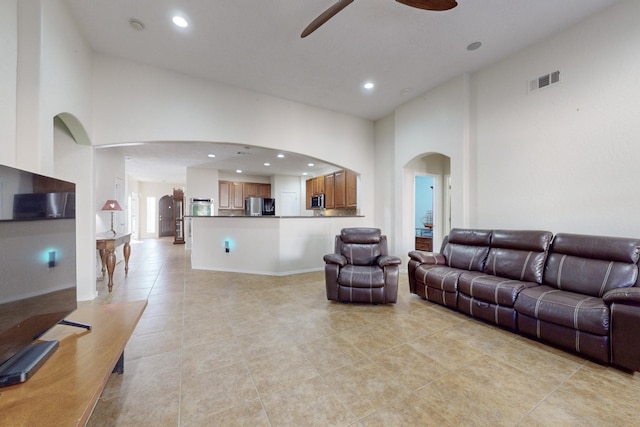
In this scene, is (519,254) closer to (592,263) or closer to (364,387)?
(592,263)

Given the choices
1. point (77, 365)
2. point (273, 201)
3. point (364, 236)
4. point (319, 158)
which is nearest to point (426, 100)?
point (319, 158)

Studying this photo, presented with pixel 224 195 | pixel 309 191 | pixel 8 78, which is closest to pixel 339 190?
pixel 309 191

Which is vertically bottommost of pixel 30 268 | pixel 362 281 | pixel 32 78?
pixel 362 281

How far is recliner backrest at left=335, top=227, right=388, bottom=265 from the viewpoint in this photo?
357 cm

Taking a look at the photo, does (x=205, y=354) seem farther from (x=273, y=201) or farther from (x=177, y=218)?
(x=177, y=218)

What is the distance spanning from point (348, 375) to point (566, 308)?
188cm

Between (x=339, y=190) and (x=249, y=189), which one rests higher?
(x=249, y=189)

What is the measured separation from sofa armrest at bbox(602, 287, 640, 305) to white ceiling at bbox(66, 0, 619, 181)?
109 inches

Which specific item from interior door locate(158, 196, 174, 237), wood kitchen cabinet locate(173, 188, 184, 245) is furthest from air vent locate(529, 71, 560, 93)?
interior door locate(158, 196, 174, 237)

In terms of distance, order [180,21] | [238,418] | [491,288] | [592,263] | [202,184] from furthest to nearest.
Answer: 1. [202,184]
2. [180,21]
3. [491,288]
4. [592,263]
5. [238,418]

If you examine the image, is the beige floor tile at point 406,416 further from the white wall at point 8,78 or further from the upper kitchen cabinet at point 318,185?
the upper kitchen cabinet at point 318,185

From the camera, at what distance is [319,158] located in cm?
495

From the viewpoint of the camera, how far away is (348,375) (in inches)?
70.9

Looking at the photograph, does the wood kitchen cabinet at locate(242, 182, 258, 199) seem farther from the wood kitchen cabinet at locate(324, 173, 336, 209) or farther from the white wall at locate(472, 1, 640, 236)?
the white wall at locate(472, 1, 640, 236)
